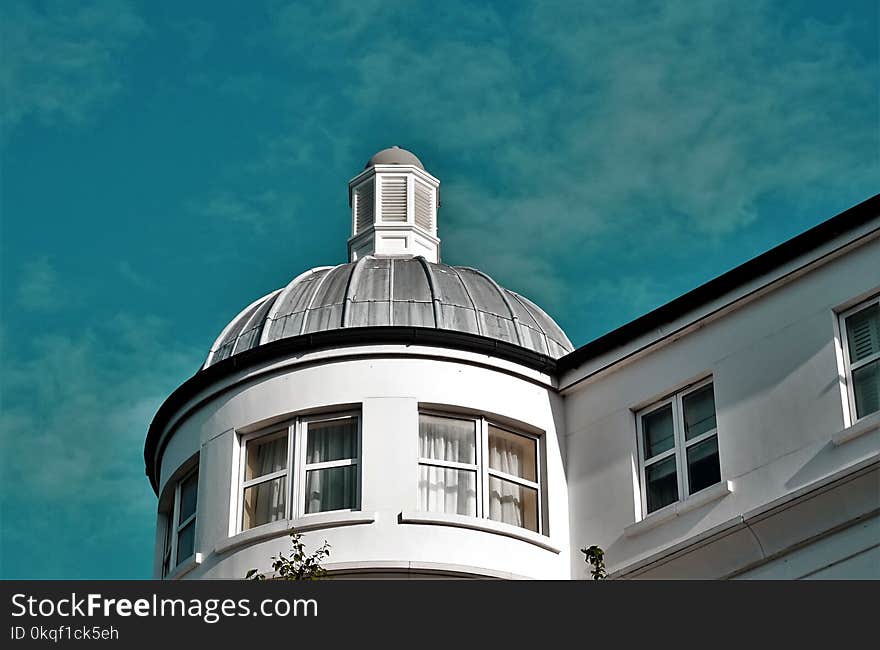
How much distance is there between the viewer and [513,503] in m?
28.9

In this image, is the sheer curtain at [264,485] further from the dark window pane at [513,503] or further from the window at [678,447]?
the window at [678,447]

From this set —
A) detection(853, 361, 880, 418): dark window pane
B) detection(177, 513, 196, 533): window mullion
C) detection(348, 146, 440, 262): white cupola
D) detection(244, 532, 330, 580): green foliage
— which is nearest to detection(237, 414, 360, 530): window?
detection(244, 532, 330, 580): green foliage

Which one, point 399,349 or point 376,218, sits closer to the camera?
point 399,349

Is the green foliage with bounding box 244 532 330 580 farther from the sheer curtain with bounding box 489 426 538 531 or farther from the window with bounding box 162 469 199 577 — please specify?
the sheer curtain with bounding box 489 426 538 531

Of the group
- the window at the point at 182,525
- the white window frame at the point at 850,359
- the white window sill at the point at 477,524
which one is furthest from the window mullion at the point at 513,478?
the white window frame at the point at 850,359

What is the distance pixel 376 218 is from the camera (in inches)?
1336

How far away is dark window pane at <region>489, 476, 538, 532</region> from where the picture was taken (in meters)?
28.7

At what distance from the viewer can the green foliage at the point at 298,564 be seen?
24.0 meters

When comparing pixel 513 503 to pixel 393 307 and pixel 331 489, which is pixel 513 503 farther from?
pixel 393 307

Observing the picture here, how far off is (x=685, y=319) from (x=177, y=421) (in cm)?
845

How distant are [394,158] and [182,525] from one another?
8.77m
